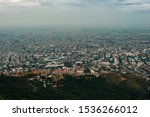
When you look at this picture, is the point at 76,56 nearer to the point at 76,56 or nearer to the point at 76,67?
the point at 76,56

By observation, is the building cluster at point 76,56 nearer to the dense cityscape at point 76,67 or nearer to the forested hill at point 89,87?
the dense cityscape at point 76,67

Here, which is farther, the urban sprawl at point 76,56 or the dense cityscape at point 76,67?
the urban sprawl at point 76,56

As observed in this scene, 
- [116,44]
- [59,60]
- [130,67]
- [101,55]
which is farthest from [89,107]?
[116,44]

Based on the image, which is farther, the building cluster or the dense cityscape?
the building cluster

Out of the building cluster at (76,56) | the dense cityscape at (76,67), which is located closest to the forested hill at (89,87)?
the dense cityscape at (76,67)

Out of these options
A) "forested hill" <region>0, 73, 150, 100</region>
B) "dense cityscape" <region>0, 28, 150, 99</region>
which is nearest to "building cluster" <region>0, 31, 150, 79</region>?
"dense cityscape" <region>0, 28, 150, 99</region>

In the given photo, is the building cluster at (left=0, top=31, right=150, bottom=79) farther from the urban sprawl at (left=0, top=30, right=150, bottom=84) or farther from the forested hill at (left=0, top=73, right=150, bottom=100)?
the forested hill at (left=0, top=73, right=150, bottom=100)

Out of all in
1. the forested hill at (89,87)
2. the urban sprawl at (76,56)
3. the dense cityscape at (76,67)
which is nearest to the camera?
the forested hill at (89,87)

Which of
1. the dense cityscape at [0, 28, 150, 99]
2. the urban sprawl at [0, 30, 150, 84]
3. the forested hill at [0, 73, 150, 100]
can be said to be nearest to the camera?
the forested hill at [0, 73, 150, 100]

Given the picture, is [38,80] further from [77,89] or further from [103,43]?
[103,43]
